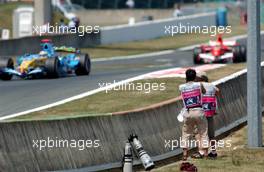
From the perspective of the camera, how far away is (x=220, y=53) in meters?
33.7

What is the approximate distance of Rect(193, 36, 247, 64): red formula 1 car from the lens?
33.2 m

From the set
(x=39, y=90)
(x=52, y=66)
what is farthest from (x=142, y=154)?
(x=52, y=66)

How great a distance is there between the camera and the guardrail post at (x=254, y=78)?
53.3ft

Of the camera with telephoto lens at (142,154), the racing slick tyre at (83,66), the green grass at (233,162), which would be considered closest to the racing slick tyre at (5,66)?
the racing slick tyre at (83,66)

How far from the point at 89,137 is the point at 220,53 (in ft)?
67.3

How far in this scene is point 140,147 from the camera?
1349 centimetres

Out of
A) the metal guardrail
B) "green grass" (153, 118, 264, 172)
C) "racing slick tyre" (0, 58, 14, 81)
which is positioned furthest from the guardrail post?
the metal guardrail

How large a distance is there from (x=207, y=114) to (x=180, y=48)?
103 feet

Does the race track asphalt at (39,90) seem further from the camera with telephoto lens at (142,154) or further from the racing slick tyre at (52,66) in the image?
the camera with telephoto lens at (142,154)

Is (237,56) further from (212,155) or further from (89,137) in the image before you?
(89,137)

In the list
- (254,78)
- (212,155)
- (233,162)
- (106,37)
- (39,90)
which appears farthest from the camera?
(106,37)

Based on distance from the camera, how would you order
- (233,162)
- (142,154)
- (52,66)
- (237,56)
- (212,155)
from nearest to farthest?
(142,154) < (233,162) < (212,155) < (52,66) < (237,56)

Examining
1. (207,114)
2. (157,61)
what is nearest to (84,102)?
(207,114)

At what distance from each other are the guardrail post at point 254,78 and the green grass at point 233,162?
0.28 meters
